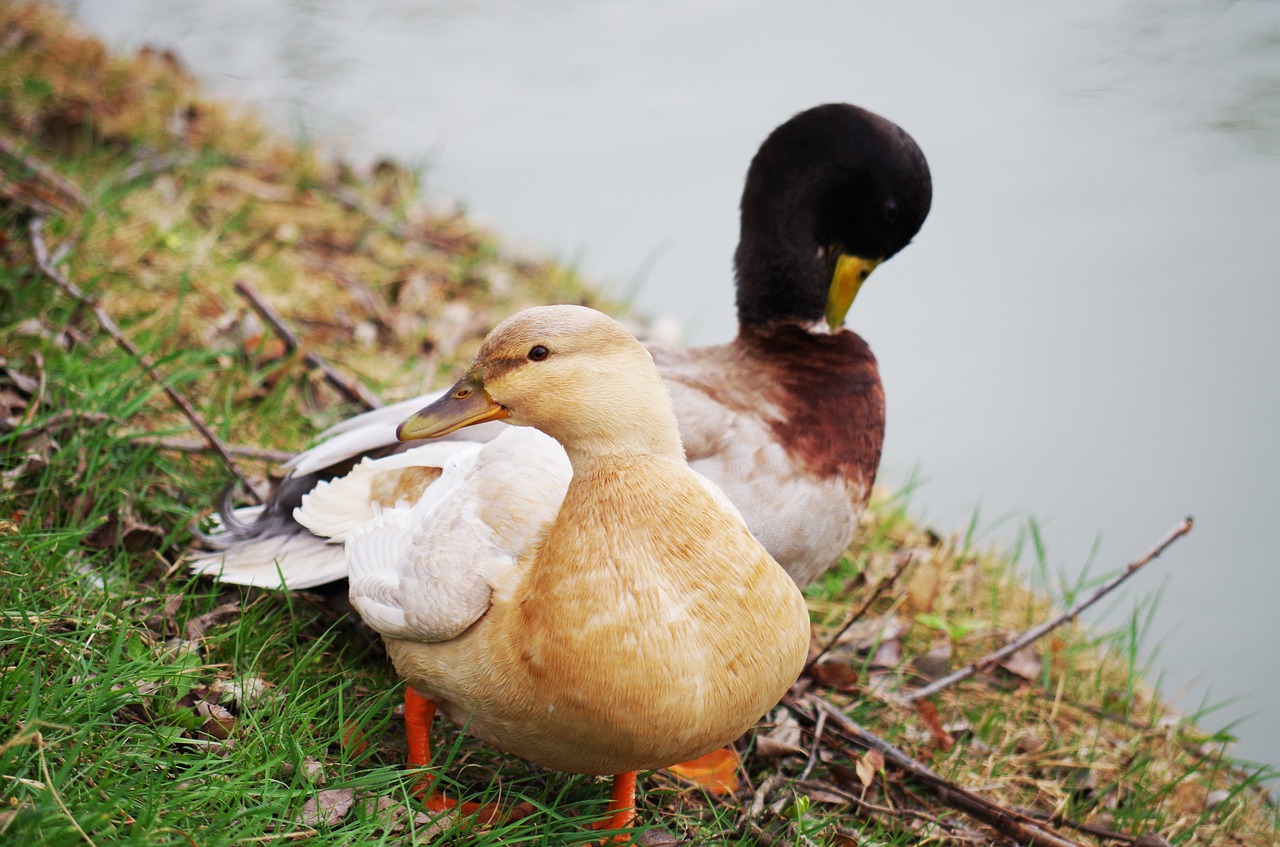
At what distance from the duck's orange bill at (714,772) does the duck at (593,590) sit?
0.46m

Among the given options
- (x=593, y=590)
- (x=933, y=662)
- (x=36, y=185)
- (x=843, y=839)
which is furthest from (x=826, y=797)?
(x=36, y=185)

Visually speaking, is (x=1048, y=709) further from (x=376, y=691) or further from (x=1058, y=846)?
(x=376, y=691)

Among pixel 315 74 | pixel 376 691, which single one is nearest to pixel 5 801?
pixel 376 691

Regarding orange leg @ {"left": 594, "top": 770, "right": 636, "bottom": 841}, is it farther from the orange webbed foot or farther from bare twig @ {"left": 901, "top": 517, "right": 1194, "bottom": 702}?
bare twig @ {"left": 901, "top": 517, "right": 1194, "bottom": 702}

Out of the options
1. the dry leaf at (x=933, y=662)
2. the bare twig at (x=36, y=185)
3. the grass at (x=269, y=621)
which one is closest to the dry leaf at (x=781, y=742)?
the grass at (x=269, y=621)

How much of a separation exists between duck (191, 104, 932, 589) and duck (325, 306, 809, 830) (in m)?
0.46

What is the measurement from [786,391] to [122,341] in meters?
1.81

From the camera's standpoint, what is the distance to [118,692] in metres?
1.80

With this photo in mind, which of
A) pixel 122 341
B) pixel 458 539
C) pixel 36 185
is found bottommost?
pixel 122 341

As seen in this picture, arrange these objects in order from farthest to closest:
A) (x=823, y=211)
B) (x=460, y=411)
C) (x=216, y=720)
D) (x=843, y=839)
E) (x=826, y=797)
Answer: (x=823, y=211) → (x=826, y=797) → (x=843, y=839) → (x=216, y=720) → (x=460, y=411)

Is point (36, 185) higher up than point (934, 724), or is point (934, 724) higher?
point (36, 185)

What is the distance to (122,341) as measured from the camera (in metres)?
2.86

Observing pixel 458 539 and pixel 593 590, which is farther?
pixel 458 539

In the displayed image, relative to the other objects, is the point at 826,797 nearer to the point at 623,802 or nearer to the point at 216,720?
the point at 623,802
